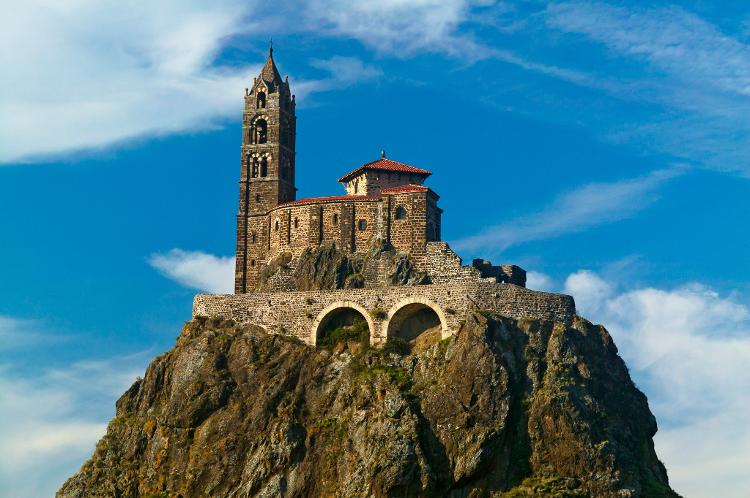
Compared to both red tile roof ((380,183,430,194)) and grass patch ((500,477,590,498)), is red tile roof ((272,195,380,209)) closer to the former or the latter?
red tile roof ((380,183,430,194))

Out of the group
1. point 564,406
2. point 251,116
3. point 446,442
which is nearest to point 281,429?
point 446,442

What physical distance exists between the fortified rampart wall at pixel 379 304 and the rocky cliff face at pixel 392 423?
1485 mm

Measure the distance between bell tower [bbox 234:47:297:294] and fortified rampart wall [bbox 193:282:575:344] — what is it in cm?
778

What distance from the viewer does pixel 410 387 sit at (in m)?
84.2

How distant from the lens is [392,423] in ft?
267

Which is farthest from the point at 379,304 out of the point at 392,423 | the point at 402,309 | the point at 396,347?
the point at 392,423

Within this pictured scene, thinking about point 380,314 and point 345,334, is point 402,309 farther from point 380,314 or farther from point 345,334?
point 345,334

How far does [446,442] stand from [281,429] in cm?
1132

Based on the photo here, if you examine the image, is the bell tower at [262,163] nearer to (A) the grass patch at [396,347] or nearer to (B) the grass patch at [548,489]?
(A) the grass patch at [396,347]

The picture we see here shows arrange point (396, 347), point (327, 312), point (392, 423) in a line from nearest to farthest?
point (392, 423) → point (396, 347) → point (327, 312)

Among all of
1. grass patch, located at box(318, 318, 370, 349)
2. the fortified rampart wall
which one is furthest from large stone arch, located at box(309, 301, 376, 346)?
grass patch, located at box(318, 318, 370, 349)

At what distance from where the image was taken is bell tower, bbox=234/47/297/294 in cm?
10281

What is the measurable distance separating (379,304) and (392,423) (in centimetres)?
1128

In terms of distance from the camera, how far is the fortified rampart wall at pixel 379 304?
3438 inches
